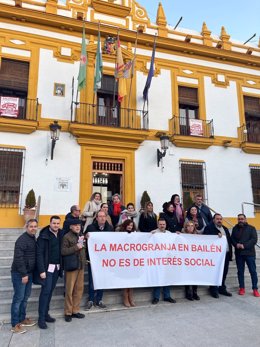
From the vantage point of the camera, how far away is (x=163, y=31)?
10906 mm

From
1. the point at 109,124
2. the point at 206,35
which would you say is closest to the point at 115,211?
the point at 109,124

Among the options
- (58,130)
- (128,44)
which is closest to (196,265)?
(58,130)

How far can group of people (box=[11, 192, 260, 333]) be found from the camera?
392 cm

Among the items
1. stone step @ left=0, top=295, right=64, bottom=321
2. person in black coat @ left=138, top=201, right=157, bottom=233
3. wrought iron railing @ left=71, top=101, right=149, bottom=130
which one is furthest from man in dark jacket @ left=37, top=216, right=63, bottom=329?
wrought iron railing @ left=71, top=101, right=149, bottom=130

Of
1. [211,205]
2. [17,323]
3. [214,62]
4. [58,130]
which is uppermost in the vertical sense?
[214,62]

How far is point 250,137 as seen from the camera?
11078mm

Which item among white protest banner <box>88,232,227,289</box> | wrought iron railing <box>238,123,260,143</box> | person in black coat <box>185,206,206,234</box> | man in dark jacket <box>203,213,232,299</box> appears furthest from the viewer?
wrought iron railing <box>238,123,260,143</box>

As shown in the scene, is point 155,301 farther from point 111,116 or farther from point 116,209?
point 111,116

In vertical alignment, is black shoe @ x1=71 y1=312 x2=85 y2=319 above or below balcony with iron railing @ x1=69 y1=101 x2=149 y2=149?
below

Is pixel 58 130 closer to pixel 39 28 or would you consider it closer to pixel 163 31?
pixel 39 28

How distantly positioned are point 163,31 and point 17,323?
10781mm

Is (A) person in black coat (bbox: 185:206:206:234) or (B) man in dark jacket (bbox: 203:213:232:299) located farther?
(A) person in black coat (bbox: 185:206:206:234)

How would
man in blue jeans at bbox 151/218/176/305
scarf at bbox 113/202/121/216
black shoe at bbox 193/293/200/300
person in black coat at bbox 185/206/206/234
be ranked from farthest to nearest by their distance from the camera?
scarf at bbox 113/202/121/216
person in black coat at bbox 185/206/206/234
black shoe at bbox 193/293/200/300
man in blue jeans at bbox 151/218/176/305

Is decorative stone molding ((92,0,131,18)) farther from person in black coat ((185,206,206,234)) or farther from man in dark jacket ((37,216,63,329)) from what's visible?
man in dark jacket ((37,216,63,329))
